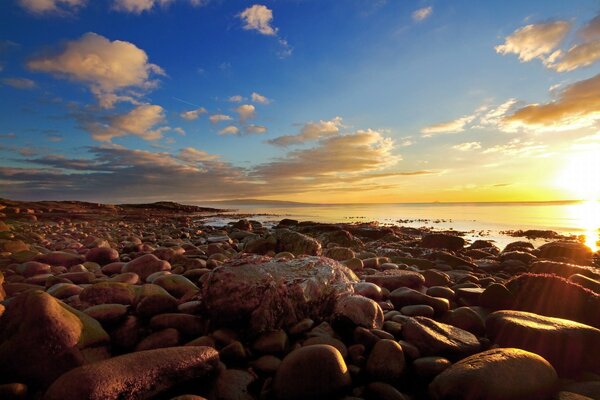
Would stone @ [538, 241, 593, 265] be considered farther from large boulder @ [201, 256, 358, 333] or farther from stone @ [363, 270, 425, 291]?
large boulder @ [201, 256, 358, 333]

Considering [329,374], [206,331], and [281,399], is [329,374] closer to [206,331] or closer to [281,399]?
[281,399]

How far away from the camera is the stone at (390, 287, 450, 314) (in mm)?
4078

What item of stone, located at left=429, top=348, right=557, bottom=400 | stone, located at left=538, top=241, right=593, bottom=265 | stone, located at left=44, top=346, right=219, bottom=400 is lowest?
stone, located at left=538, top=241, right=593, bottom=265

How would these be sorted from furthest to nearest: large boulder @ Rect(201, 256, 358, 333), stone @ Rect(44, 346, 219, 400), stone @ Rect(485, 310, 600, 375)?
large boulder @ Rect(201, 256, 358, 333)
stone @ Rect(485, 310, 600, 375)
stone @ Rect(44, 346, 219, 400)

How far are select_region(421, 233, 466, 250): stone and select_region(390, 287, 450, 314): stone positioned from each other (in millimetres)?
8907

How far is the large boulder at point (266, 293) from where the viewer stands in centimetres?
328

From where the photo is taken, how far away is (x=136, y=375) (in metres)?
2.19

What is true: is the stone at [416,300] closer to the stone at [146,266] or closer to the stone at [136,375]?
the stone at [136,375]

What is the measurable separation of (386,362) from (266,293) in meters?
1.31

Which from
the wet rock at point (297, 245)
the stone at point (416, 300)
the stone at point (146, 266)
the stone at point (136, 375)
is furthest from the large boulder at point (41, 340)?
the wet rock at point (297, 245)

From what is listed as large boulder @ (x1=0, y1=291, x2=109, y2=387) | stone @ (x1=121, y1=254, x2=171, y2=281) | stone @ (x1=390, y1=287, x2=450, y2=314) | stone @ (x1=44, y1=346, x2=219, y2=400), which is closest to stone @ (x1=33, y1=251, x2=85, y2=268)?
stone @ (x1=121, y1=254, x2=171, y2=281)

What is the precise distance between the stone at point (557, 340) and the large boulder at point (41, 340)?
3820 mm

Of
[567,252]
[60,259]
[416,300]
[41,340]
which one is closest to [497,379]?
[416,300]

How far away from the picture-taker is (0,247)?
7.27 metres
